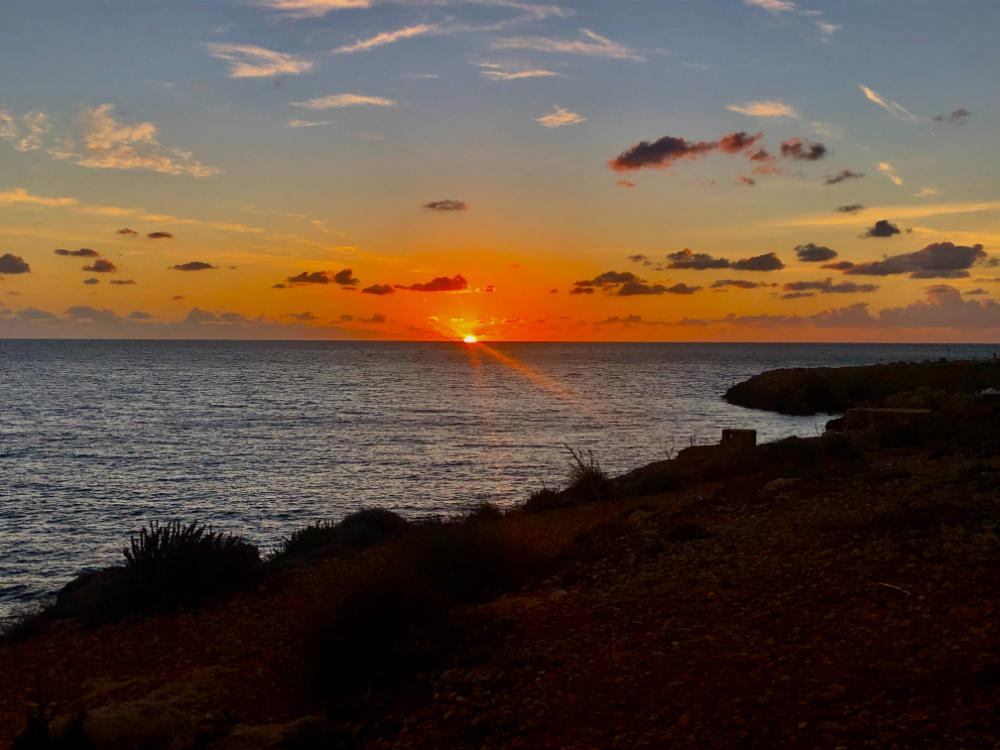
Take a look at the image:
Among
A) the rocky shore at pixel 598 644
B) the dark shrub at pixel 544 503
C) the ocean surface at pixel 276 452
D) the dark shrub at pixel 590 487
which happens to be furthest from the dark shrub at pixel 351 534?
the dark shrub at pixel 590 487

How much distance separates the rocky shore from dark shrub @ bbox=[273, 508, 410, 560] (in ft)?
6.10

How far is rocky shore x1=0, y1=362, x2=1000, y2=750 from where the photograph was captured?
629 centimetres

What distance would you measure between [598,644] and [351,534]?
1016 centimetres

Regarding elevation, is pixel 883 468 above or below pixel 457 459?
above

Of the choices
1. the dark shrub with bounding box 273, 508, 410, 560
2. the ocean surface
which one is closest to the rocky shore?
the dark shrub with bounding box 273, 508, 410, 560

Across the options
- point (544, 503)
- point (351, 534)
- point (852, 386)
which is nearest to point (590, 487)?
point (544, 503)

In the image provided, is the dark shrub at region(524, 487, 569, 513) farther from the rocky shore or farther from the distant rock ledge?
the distant rock ledge

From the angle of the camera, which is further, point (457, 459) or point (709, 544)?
point (457, 459)

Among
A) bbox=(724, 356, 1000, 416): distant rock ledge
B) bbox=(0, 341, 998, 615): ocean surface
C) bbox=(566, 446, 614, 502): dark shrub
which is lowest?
bbox=(0, 341, 998, 615): ocean surface

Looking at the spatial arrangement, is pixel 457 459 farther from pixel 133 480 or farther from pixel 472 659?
pixel 472 659

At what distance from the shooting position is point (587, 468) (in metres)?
22.0

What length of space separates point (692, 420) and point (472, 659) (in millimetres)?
52400

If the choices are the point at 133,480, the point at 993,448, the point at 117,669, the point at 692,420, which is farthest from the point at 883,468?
the point at 692,420

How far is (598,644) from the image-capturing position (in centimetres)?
821
